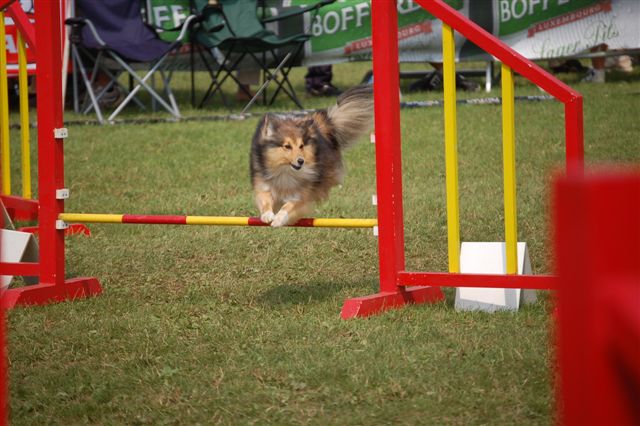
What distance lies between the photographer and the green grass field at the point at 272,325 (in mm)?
3070

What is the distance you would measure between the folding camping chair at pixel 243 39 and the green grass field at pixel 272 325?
3.06 meters

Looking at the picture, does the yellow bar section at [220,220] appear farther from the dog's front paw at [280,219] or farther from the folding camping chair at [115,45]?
the folding camping chair at [115,45]

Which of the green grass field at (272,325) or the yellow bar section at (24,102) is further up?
the yellow bar section at (24,102)

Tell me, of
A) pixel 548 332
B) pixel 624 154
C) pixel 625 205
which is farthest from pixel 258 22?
pixel 625 205

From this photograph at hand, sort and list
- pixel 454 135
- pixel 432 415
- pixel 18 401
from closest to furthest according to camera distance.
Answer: pixel 432 415 < pixel 18 401 < pixel 454 135

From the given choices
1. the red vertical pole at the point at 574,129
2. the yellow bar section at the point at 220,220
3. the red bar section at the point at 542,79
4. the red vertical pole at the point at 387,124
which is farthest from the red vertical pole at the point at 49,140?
the red vertical pole at the point at 574,129

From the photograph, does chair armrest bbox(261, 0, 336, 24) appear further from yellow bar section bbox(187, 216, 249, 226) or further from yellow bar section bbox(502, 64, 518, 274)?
yellow bar section bbox(502, 64, 518, 274)

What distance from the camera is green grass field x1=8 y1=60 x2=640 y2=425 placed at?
121 inches

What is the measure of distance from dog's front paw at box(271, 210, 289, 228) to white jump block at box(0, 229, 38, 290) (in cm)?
145

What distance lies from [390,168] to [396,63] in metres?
0.46

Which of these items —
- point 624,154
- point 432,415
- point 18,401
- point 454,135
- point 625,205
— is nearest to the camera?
point 625,205

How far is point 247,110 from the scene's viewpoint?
37.3ft

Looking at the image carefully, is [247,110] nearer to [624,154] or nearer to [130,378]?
[624,154]

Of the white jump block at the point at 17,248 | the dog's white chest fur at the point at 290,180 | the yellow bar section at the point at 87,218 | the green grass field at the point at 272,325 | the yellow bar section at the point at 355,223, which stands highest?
the dog's white chest fur at the point at 290,180
